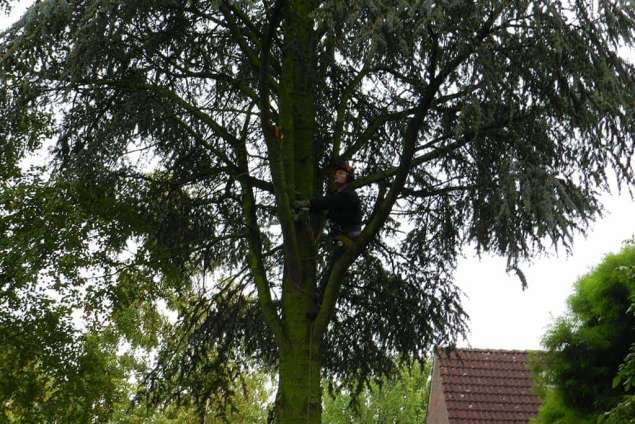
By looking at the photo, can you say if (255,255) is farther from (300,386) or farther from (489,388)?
(489,388)

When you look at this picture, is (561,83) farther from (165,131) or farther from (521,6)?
(165,131)

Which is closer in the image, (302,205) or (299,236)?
(302,205)

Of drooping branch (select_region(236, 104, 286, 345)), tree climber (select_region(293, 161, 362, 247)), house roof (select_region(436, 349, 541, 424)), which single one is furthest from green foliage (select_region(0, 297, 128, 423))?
house roof (select_region(436, 349, 541, 424))

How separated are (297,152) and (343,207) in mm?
1441

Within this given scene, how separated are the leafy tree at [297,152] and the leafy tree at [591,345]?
143 inches

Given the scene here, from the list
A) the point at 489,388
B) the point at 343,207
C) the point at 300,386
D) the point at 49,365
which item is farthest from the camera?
the point at 489,388

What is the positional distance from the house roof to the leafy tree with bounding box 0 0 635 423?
839 centimetres

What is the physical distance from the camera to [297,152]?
35.4ft

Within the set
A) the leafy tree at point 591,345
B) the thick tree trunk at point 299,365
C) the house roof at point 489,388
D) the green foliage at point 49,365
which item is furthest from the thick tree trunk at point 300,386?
the house roof at point 489,388

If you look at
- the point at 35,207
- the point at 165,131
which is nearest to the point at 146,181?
the point at 165,131

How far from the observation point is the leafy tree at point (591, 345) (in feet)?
49.1

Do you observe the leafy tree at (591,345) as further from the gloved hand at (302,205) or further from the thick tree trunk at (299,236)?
the gloved hand at (302,205)

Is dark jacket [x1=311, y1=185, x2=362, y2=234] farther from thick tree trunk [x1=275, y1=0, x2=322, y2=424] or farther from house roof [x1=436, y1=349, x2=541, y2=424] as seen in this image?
house roof [x1=436, y1=349, x2=541, y2=424]

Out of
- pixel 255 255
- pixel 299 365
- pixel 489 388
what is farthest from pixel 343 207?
pixel 489 388
